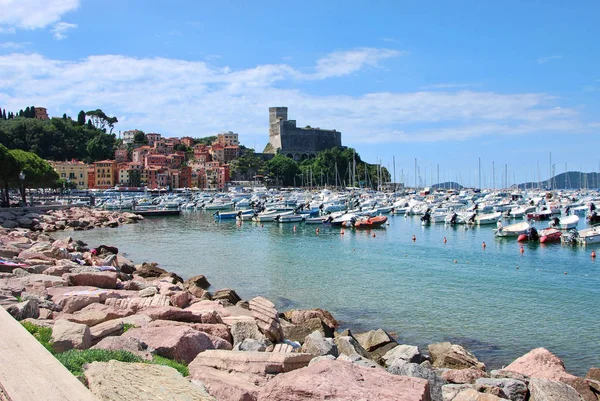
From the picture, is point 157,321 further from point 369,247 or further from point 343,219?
point 343,219

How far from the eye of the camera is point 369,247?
3488 cm

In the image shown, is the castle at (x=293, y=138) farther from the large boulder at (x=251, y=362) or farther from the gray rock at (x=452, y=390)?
the large boulder at (x=251, y=362)

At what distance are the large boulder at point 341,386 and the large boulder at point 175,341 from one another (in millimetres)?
2459

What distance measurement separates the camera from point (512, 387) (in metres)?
8.41

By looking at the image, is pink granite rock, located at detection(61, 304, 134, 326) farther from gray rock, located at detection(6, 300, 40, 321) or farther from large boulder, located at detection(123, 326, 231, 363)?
large boulder, located at detection(123, 326, 231, 363)

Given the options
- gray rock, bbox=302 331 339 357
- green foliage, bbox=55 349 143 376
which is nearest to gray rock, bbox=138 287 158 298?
gray rock, bbox=302 331 339 357

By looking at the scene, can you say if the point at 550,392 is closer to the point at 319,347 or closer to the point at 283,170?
the point at 319,347

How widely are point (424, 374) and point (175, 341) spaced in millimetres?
3798

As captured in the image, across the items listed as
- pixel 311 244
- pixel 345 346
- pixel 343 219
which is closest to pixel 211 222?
pixel 343 219

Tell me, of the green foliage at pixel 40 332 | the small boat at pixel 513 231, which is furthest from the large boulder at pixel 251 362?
the small boat at pixel 513 231

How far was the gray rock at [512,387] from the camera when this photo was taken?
328 inches

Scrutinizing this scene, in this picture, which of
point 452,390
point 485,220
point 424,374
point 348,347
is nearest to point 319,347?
point 348,347

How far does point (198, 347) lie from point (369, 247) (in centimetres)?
2725

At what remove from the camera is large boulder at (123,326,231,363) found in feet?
25.9
